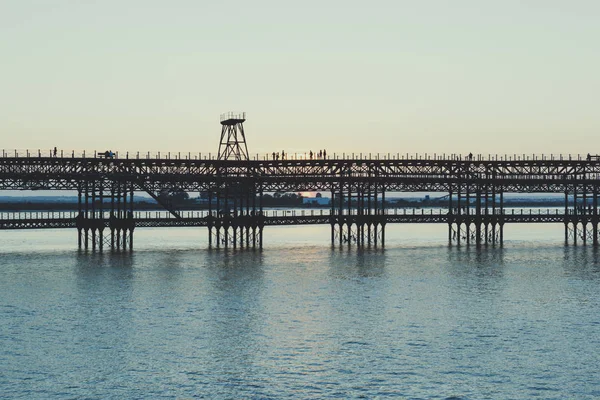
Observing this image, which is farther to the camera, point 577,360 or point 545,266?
point 545,266

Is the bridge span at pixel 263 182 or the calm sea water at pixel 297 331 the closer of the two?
the calm sea water at pixel 297 331

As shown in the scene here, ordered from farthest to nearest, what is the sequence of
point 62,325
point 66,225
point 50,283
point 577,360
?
point 66,225 < point 50,283 < point 62,325 < point 577,360

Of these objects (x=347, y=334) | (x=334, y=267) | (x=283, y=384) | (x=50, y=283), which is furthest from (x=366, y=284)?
(x=283, y=384)

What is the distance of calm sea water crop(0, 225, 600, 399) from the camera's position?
31.4 meters

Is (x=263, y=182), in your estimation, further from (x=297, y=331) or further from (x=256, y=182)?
(x=297, y=331)

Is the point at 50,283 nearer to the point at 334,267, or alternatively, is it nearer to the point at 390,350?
the point at 334,267

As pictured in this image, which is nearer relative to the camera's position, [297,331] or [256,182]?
[297,331]

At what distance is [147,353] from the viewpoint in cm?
3616

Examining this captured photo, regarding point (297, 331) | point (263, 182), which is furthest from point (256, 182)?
point (297, 331)

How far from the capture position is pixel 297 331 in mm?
41219

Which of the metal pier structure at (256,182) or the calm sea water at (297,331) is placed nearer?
the calm sea water at (297,331)

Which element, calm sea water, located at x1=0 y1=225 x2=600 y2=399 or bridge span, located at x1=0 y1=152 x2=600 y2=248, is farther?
bridge span, located at x1=0 y1=152 x2=600 y2=248

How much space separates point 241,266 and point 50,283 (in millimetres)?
18215

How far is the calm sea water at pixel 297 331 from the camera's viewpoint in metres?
31.4
